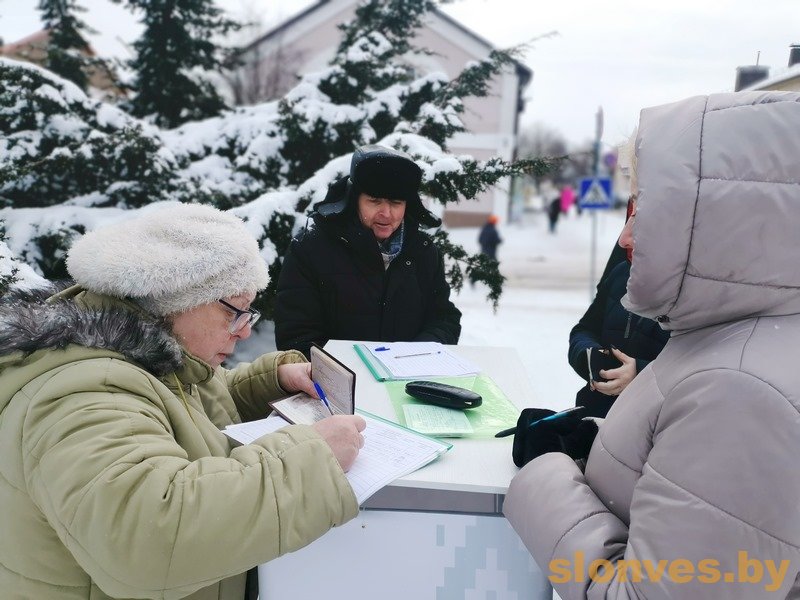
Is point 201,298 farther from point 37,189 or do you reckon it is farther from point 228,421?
point 37,189

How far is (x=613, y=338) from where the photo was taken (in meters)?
2.39

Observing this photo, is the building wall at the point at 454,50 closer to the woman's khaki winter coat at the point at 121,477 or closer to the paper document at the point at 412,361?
the paper document at the point at 412,361

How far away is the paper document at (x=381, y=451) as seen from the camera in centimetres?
120

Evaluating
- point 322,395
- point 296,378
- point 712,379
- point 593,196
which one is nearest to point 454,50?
point 593,196

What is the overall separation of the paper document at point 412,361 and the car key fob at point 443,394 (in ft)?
0.57

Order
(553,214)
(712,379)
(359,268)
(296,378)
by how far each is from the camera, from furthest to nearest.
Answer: (553,214), (359,268), (296,378), (712,379)

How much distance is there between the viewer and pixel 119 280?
1.18m

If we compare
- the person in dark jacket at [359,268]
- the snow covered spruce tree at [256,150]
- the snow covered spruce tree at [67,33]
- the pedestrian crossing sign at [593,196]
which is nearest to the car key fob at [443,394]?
the person in dark jacket at [359,268]

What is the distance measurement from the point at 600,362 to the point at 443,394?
825mm

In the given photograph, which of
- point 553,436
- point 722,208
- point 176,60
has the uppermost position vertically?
point 176,60

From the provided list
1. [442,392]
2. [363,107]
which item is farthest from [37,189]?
[442,392]

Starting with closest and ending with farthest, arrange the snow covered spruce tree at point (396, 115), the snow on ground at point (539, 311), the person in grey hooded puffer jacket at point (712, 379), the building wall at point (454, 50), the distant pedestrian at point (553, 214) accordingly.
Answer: the person in grey hooded puffer jacket at point (712, 379) < the snow covered spruce tree at point (396, 115) < the snow on ground at point (539, 311) < the building wall at point (454, 50) < the distant pedestrian at point (553, 214)

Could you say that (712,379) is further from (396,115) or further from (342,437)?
(396,115)

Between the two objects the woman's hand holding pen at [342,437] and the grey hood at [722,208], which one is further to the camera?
the woman's hand holding pen at [342,437]
